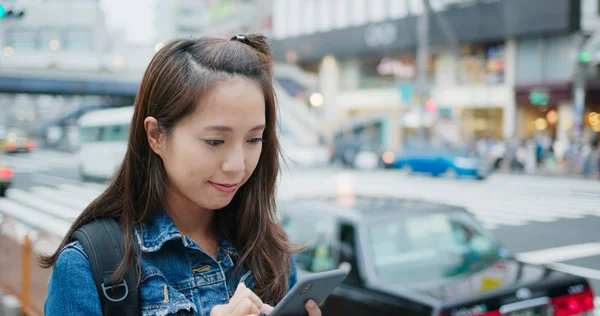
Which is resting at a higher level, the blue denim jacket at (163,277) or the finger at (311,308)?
the blue denim jacket at (163,277)

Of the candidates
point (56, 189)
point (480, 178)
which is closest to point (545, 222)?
point (480, 178)

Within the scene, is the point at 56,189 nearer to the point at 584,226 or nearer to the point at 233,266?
the point at 584,226

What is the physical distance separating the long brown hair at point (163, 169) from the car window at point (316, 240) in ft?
9.08

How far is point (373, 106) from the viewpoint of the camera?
44531 millimetres

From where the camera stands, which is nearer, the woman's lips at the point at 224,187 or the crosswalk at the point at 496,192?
the woman's lips at the point at 224,187

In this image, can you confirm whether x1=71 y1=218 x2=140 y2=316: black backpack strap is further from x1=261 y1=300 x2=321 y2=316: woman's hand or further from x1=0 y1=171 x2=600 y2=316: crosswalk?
x1=0 y1=171 x2=600 y2=316: crosswalk

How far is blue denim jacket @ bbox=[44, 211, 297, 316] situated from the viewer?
1479mm

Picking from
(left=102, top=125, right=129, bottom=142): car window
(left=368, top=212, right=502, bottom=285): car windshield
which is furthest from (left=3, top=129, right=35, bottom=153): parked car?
(left=368, top=212, right=502, bottom=285): car windshield

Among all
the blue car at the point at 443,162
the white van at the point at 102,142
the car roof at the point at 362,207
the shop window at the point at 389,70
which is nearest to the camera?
the car roof at the point at 362,207

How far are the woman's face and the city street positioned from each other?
82 centimetres

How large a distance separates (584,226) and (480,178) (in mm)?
13149

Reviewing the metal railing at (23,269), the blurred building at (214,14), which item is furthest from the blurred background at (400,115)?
the blurred building at (214,14)

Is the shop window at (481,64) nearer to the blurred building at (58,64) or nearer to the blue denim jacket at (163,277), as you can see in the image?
the blurred building at (58,64)

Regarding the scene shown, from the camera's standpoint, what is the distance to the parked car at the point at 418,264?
396 centimetres
